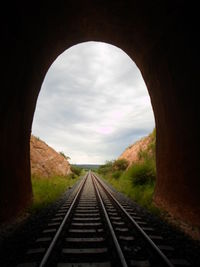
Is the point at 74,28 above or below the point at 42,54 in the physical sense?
above

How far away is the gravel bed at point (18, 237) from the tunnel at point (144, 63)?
660mm

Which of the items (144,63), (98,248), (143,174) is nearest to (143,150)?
(143,174)

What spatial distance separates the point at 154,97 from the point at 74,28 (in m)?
4.71

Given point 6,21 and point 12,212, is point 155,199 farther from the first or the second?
point 6,21

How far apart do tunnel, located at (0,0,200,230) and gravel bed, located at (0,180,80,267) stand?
66cm

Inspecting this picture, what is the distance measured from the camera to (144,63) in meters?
9.09

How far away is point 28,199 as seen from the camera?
7801 mm

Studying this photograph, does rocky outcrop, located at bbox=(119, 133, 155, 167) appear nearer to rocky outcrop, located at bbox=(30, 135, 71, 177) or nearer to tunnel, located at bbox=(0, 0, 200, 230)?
rocky outcrop, located at bbox=(30, 135, 71, 177)

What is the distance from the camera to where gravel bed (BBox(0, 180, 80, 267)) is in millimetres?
3249

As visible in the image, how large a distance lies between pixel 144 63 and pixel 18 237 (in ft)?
27.7

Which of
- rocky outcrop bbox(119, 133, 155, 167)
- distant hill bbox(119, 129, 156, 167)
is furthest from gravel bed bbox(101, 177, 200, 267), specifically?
rocky outcrop bbox(119, 133, 155, 167)

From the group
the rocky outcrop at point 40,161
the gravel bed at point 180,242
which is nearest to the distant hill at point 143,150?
the rocky outcrop at point 40,161

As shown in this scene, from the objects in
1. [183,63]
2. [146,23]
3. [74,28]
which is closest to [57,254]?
[183,63]

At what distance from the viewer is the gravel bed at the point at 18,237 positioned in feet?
10.7
